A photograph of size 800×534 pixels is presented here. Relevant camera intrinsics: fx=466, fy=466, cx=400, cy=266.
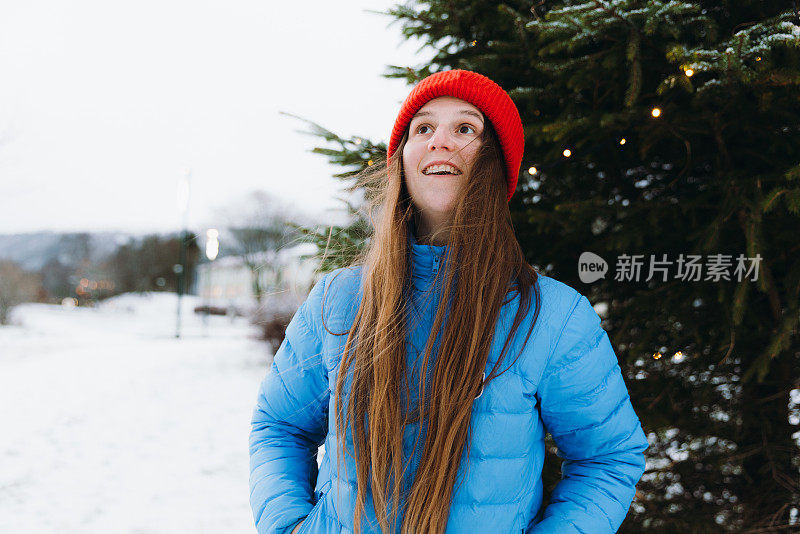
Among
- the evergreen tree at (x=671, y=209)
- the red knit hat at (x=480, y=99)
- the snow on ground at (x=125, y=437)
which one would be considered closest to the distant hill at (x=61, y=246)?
the snow on ground at (x=125, y=437)

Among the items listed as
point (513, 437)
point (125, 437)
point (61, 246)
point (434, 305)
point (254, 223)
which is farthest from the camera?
point (61, 246)

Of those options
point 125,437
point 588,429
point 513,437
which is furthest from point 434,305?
point 125,437

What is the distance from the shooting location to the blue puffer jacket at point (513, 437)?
3.51 ft

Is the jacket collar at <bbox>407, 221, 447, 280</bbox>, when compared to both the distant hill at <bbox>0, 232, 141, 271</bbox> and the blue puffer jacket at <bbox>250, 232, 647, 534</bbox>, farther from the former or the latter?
the distant hill at <bbox>0, 232, 141, 271</bbox>

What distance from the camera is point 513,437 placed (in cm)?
108

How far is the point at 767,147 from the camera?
1956 millimetres

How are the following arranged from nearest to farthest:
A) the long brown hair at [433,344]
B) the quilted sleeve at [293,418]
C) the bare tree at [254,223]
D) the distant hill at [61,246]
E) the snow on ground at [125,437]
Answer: the long brown hair at [433,344], the quilted sleeve at [293,418], the snow on ground at [125,437], the distant hill at [61,246], the bare tree at [254,223]

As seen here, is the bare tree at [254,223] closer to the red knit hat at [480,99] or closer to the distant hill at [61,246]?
the distant hill at [61,246]

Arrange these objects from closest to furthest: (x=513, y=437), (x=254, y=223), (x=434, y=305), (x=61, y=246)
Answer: (x=513, y=437) → (x=434, y=305) → (x=254, y=223) → (x=61, y=246)

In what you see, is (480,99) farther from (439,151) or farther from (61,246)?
(61,246)

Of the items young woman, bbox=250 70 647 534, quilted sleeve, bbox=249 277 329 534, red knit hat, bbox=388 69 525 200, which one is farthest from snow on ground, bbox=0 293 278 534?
red knit hat, bbox=388 69 525 200

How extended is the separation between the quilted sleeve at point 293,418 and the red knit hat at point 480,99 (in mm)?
622

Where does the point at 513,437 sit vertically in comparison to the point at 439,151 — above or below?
below

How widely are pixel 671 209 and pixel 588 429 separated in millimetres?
1363
